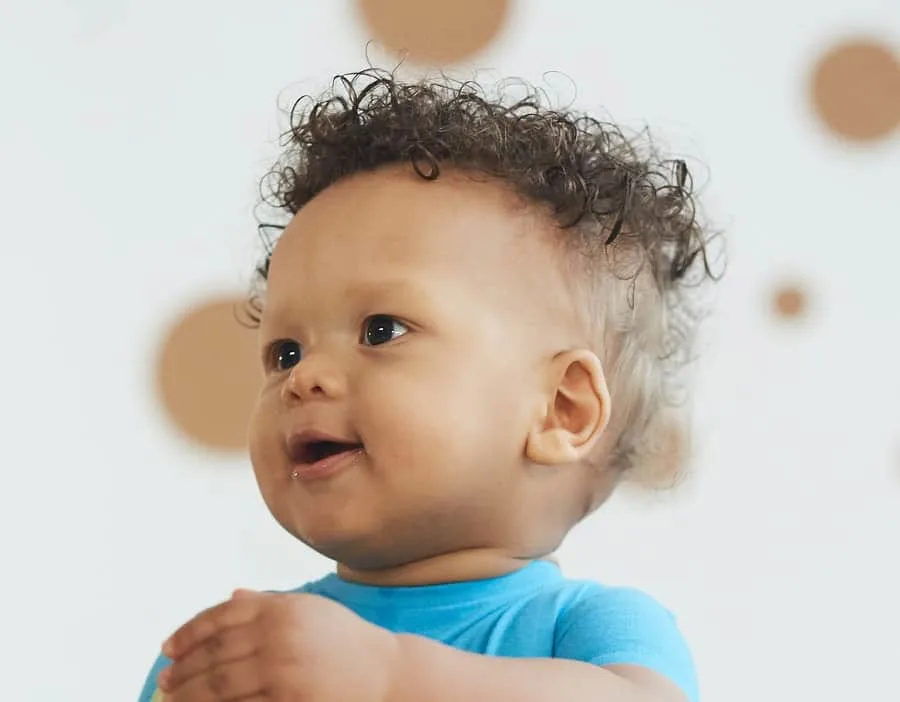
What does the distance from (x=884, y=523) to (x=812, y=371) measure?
147mm

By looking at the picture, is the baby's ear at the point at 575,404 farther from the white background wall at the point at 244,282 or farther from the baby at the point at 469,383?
the white background wall at the point at 244,282

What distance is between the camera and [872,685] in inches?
48.1

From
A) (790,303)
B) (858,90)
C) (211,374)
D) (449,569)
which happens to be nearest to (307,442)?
(449,569)

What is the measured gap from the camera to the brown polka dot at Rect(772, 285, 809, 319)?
129 centimetres

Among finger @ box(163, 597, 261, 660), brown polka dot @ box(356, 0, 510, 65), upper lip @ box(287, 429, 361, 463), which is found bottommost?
finger @ box(163, 597, 261, 660)

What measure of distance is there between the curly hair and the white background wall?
0.77 ft

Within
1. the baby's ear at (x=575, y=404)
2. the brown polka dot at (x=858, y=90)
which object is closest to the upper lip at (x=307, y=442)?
the baby's ear at (x=575, y=404)

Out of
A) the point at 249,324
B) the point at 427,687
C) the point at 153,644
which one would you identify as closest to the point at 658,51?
the point at 249,324

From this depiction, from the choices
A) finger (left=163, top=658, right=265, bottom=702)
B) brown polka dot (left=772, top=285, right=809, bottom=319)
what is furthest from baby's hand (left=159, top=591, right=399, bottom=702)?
brown polka dot (left=772, top=285, right=809, bottom=319)

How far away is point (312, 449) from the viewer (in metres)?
0.82

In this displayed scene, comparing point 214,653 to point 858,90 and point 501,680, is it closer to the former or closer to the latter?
point 501,680

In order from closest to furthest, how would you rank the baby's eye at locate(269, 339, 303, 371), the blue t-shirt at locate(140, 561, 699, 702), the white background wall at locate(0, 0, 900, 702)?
the blue t-shirt at locate(140, 561, 699, 702), the baby's eye at locate(269, 339, 303, 371), the white background wall at locate(0, 0, 900, 702)

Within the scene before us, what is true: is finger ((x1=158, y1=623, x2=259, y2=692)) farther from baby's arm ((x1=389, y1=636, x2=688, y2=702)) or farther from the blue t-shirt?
the blue t-shirt

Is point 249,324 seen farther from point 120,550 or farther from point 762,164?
point 762,164
